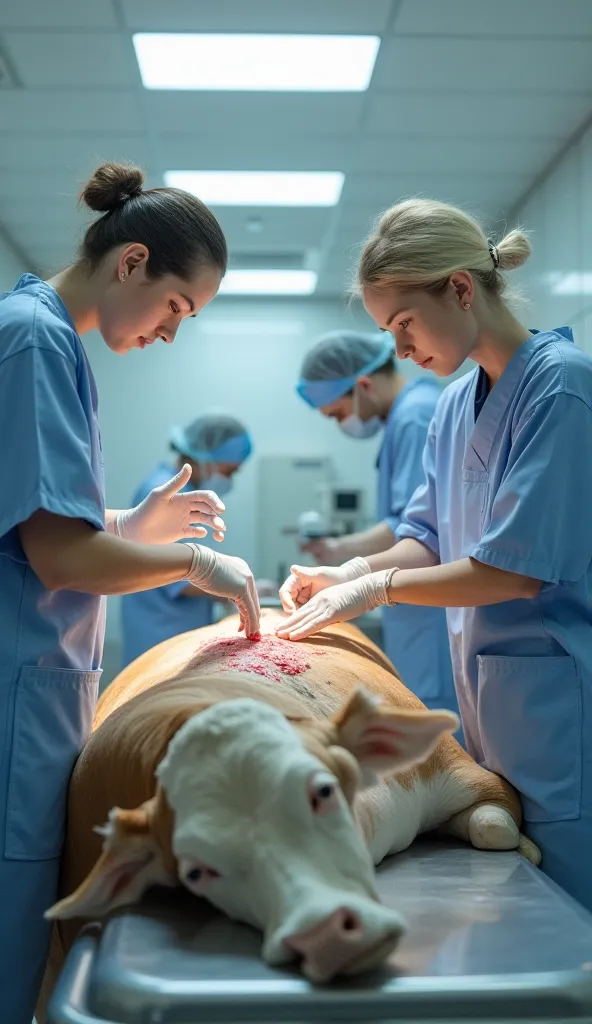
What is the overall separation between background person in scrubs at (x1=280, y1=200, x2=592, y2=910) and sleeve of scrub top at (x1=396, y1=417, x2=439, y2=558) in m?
0.11

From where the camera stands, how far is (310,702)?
139 centimetres

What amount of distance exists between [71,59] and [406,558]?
236cm

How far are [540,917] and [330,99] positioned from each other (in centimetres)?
320

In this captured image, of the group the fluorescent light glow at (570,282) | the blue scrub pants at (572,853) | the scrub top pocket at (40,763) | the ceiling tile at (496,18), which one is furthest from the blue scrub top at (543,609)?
the fluorescent light glow at (570,282)

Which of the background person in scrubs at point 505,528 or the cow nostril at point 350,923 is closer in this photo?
the cow nostril at point 350,923

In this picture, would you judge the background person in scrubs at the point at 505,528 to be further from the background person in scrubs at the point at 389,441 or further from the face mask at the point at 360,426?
the face mask at the point at 360,426

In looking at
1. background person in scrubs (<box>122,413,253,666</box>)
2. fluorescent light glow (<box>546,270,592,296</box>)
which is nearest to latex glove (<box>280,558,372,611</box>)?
background person in scrubs (<box>122,413,253,666</box>)

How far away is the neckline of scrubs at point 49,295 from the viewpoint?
1.42 meters

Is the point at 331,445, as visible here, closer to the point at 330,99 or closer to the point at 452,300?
the point at 330,99

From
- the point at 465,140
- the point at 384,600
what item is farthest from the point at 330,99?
the point at 384,600

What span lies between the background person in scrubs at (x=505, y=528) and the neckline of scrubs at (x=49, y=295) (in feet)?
1.77

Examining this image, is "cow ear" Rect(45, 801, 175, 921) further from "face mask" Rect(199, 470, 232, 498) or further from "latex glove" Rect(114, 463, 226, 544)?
"face mask" Rect(199, 470, 232, 498)

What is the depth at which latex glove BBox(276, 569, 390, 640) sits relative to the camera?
1.69m

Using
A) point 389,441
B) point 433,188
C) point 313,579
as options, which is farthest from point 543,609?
point 433,188
